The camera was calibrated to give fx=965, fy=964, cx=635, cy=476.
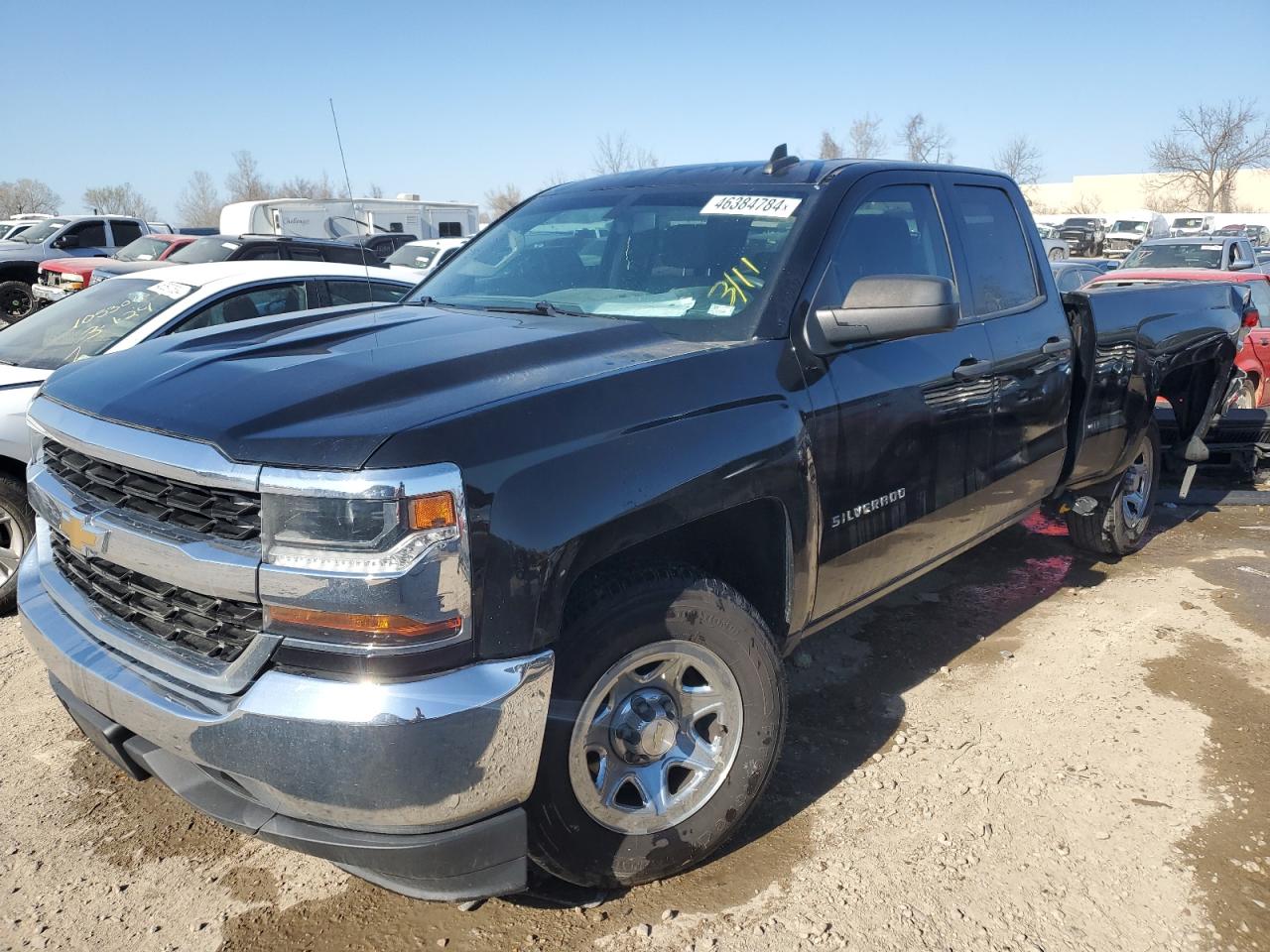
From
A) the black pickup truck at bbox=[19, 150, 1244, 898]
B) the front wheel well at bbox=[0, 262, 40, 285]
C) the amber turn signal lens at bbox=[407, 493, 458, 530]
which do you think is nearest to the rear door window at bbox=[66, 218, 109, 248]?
the front wheel well at bbox=[0, 262, 40, 285]

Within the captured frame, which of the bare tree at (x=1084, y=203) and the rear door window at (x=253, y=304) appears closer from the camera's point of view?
the rear door window at (x=253, y=304)

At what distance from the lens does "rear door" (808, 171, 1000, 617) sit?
303 cm

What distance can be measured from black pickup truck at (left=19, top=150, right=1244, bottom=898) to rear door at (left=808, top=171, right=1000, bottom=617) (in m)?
0.01

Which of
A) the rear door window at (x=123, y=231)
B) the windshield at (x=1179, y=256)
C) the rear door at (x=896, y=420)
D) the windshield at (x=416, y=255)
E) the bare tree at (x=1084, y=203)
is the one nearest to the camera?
the rear door at (x=896, y=420)

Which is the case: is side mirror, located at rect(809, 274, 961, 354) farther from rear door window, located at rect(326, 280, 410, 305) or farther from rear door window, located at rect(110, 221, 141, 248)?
rear door window, located at rect(110, 221, 141, 248)

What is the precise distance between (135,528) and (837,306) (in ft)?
6.88

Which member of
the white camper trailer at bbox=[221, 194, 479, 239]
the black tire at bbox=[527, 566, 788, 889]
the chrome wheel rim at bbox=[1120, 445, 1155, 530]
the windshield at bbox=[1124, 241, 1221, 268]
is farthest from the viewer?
the white camper trailer at bbox=[221, 194, 479, 239]

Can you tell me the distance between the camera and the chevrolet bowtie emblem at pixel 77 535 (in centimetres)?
244

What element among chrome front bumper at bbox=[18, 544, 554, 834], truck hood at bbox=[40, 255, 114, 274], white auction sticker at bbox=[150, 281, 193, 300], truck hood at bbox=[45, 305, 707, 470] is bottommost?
chrome front bumper at bbox=[18, 544, 554, 834]

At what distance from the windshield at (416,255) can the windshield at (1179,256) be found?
39.1 ft

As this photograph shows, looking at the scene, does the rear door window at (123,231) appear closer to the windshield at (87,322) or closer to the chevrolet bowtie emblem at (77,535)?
the windshield at (87,322)

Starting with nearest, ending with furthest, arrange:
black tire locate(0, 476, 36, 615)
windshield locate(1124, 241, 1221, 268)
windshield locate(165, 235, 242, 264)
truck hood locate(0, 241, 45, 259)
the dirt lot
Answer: the dirt lot → black tire locate(0, 476, 36, 615) → windshield locate(165, 235, 242, 264) → windshield locate(1124, 241, 1221, 268) → truck hood locate(0, 241, 45, 259)

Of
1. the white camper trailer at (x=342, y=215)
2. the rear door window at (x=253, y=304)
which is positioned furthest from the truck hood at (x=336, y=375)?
the white camper trailer at (x=342, y=215)

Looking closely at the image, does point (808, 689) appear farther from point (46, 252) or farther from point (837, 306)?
point (46, 252)
